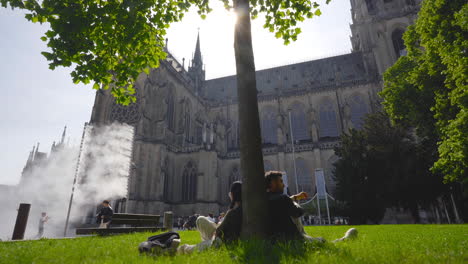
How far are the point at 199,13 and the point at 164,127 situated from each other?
20239 mm

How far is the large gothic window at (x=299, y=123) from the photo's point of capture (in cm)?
3070

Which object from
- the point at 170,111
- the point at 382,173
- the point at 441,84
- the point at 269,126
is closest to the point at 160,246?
the point at 441,84

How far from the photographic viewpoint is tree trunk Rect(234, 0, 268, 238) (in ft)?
11.7

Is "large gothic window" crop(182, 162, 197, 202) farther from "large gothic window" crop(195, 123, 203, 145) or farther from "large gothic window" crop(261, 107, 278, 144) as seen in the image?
"large gothic window" crop(261, 107, 278, 144)

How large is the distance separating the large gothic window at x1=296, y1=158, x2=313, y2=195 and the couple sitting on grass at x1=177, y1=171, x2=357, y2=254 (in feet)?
79.2

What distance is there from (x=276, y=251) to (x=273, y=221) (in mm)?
956

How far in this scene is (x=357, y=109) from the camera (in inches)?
1171

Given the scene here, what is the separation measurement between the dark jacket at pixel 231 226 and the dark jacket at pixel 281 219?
0.46 metres

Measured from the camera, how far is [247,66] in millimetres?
4434

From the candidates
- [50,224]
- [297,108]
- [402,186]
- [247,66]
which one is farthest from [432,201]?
[50,224]

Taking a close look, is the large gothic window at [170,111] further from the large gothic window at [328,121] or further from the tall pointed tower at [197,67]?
the large gothic window at [328,121]

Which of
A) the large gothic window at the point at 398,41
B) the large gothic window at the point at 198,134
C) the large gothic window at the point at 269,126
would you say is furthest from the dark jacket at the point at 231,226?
the large gothic window at the point at 398,41

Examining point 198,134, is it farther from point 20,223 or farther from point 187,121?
point 20,223

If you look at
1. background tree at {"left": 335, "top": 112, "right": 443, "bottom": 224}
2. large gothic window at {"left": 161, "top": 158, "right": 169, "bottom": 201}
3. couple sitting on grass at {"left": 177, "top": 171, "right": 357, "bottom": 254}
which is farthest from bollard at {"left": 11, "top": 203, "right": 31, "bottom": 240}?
background tree at {"left": 335, "top": 112, "right": 443, "bottom": 224}
